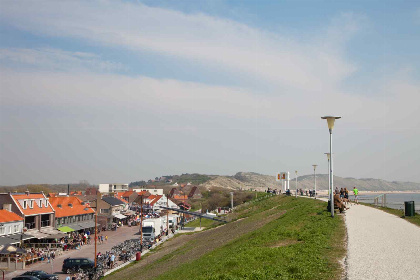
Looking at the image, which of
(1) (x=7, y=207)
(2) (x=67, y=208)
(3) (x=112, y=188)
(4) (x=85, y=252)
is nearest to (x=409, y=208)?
(4) (x=85, y=252)

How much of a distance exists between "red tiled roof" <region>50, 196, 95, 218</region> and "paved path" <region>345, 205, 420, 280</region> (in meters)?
46.8

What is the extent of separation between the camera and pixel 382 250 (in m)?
16.8

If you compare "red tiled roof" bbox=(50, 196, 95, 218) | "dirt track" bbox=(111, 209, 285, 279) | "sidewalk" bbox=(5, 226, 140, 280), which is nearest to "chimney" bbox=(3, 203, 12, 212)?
"red tiled roof" bbox=(50, 196, 95, 218)

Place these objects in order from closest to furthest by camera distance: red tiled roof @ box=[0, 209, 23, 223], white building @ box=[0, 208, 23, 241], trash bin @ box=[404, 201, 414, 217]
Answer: trash bin @ box=[404, 201, 414, 217], white building @ box=[0, 208, 23, 241], red tiled roof @ box=[0, 209, 23, 223]

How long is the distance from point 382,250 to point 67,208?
55.7 m

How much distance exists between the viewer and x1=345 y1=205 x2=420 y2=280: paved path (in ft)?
43.5

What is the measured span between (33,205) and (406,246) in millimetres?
50357

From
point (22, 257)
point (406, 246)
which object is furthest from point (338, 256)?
point (22, 257)

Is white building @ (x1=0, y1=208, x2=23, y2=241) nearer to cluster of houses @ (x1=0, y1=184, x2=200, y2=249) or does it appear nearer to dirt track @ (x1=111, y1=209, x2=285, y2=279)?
cluster of houses @ (x1=0, y1=184, x2=200, y2=249)

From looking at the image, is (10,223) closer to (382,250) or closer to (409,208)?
(409,208)

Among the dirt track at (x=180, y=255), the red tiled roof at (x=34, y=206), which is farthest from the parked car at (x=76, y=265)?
the red tiled roof at (x=34, y=206)

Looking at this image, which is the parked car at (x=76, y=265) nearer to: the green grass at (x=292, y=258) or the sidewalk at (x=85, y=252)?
the sidewalk at (x=85, y=252)

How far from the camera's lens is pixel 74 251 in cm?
4834

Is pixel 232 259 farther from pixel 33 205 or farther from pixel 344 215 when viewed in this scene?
pixel 33 205
